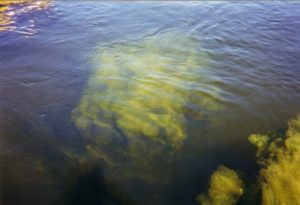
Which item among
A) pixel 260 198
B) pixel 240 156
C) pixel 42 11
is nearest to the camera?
pixel 260 198

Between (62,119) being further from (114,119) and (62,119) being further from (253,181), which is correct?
(253,181)

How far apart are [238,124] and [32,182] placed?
335cm

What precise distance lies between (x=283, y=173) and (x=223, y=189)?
871 millimetres

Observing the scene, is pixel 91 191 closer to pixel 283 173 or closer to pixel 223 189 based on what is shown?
pixel 223 189

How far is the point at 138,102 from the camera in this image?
5098mm

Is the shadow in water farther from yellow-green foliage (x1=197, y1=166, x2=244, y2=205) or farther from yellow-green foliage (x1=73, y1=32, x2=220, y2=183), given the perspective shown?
yellow-green foliage (x1=197, y1=166, x2=244, y2=205)

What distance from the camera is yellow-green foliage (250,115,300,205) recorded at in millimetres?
3309

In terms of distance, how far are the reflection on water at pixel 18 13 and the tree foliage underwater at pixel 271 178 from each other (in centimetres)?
709

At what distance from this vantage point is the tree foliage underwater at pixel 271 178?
11.0ft

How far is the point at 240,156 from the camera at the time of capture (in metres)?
3.98

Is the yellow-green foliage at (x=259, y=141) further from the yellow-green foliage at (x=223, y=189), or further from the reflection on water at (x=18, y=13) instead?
the reflection on water at (x=18, y=13)

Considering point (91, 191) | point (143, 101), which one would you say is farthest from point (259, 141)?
point (91, 191)

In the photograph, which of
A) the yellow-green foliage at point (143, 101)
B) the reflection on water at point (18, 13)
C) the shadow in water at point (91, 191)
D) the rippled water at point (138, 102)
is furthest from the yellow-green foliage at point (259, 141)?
the reflection on water at point (18, 13)

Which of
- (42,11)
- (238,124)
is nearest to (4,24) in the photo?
(42,11)
